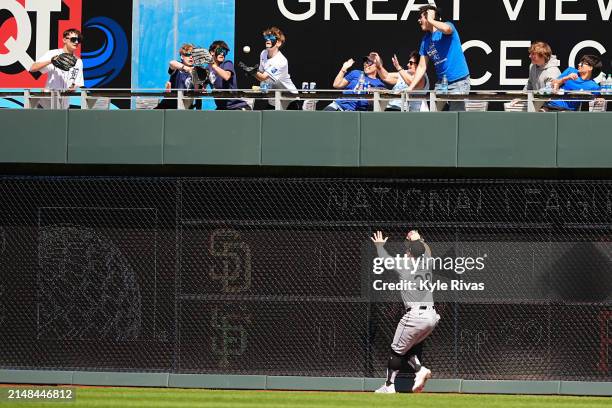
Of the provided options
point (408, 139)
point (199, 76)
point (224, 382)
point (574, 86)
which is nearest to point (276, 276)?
point (224, 382)

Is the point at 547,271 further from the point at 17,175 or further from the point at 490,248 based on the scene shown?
the point at 17,175

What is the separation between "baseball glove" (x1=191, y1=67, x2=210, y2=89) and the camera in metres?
13.7

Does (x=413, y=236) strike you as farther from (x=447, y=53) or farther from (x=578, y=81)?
(x=578, y=81)

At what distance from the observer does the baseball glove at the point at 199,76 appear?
13672 millimetres

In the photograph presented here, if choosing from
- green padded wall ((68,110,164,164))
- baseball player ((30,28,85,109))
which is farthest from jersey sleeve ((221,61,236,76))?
baseball player ((30,28,85,109))

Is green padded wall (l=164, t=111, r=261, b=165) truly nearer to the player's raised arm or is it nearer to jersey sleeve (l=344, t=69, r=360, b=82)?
the player's raised arm

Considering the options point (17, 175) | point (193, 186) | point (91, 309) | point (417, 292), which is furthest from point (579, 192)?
point (17, 175)

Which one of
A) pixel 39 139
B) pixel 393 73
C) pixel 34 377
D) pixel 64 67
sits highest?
pixel 393 73

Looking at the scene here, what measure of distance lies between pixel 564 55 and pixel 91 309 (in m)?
7.40

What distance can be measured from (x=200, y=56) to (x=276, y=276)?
9.66 ft

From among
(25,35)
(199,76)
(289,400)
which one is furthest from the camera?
(25,35)

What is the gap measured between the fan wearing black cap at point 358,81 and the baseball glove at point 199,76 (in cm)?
158

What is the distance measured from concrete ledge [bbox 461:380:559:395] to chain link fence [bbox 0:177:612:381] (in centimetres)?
32

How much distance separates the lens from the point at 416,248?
13047 mm
